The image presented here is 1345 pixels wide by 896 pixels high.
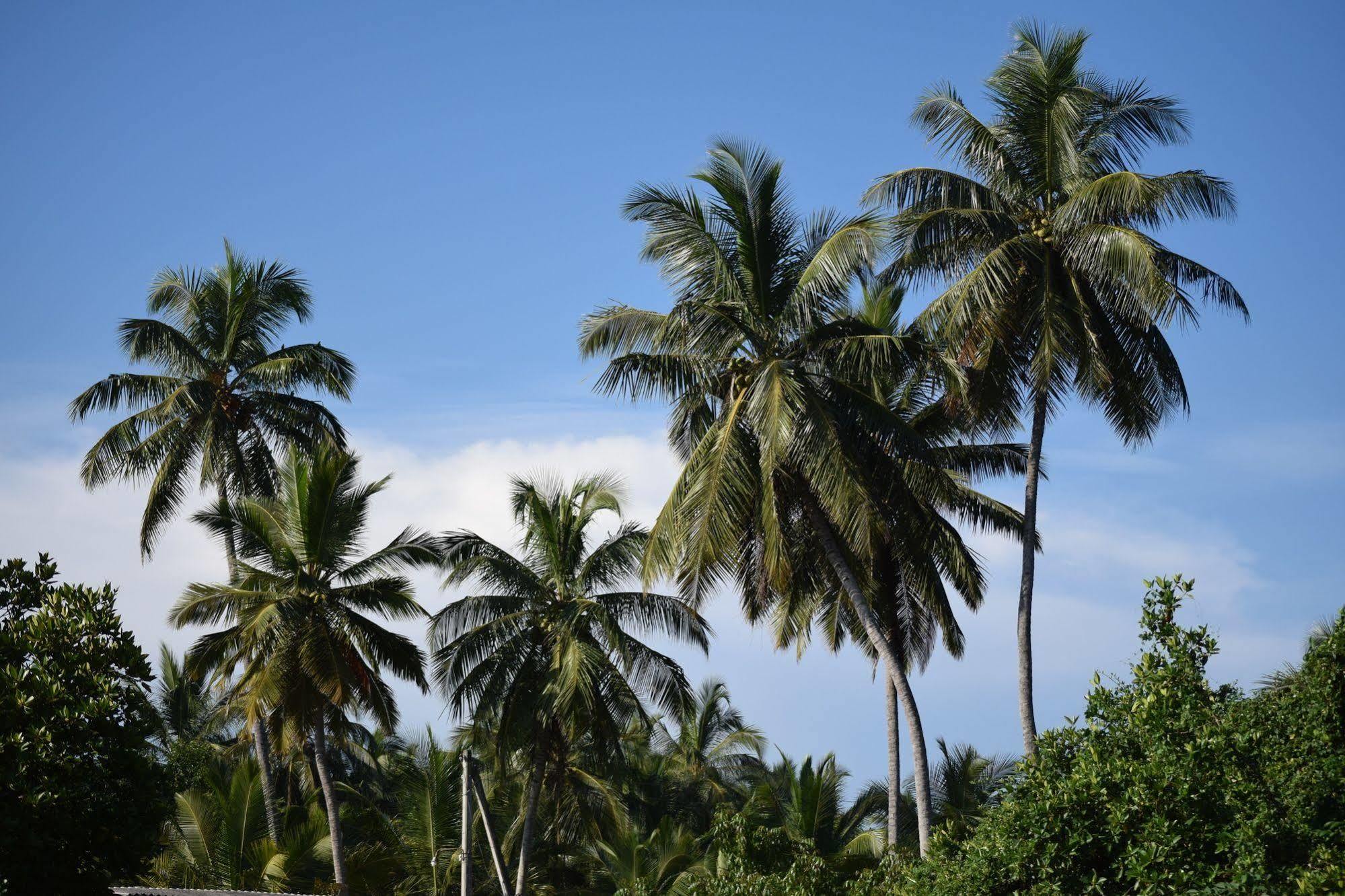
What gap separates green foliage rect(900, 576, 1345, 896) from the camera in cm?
821

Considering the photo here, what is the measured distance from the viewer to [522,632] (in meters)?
24.0

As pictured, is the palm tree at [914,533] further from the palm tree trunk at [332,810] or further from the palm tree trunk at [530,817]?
the palm tree trunk at [332,810]

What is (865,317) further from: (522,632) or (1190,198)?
(522,632)

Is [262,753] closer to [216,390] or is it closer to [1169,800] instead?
[216,390]

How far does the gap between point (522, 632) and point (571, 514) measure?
2.50 meters

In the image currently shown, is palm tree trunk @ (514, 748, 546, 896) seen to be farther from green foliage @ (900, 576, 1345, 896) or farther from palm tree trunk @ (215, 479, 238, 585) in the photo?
green foliage @ (900, 576, 1345, 896)

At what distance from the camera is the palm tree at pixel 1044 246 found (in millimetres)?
18766

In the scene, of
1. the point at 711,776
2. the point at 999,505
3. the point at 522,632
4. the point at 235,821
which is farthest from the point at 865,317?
the point at 711,776

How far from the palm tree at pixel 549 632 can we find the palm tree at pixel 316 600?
99cm

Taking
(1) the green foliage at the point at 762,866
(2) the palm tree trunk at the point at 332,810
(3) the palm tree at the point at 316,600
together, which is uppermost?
(3) the palm tree at the point at 316,600

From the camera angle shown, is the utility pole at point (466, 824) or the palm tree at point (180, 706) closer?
the utility pole at point (466, 824)

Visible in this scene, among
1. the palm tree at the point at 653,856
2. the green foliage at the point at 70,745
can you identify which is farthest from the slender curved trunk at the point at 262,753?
the green foliage at the point at 70,745

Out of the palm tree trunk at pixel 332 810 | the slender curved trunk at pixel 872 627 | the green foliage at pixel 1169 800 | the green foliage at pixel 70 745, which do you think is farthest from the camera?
the palm tree trunk at pixel 332 810

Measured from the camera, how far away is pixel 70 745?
10.1 m
